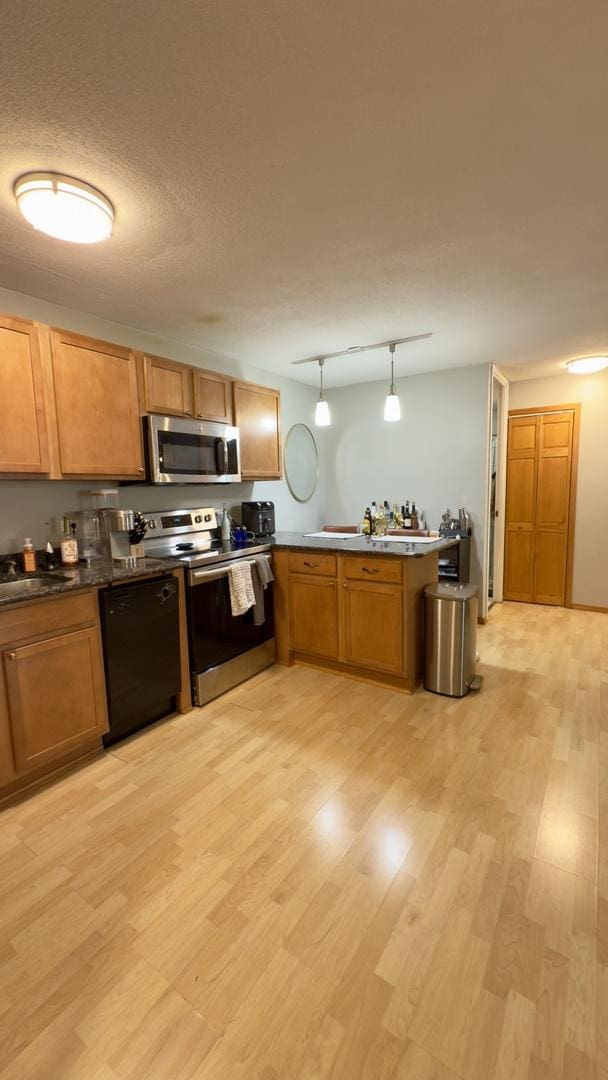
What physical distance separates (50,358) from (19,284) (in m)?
0.43

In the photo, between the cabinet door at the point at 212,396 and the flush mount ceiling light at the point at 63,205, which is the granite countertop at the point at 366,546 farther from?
the flush mount ceiling light at the point at 63,205

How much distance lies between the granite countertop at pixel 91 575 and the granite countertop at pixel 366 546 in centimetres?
91

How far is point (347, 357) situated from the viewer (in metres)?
3.68

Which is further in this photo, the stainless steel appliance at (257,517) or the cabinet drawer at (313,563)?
the stainless steel appliance at (257,517)

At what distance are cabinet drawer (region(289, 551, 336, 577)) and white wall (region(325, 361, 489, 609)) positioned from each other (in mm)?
1755

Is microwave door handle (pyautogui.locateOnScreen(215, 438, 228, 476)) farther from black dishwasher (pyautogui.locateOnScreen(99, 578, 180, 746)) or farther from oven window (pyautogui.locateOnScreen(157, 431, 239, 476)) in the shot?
black dishwasher (pyautogui.locateOnScreen(99, 578, 180, 746))

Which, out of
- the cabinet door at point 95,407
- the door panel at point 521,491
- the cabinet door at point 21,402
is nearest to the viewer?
the cabinet door at point 21,402

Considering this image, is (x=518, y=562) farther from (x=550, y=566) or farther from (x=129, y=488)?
(x=129, y=488)

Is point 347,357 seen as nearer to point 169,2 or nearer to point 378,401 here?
point 378,401

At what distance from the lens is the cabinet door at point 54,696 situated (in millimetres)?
1904

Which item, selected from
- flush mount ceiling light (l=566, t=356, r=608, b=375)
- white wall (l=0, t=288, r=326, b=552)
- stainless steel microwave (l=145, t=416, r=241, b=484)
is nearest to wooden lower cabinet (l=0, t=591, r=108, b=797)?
white wall (l=0, t=288, r=326, b=552)

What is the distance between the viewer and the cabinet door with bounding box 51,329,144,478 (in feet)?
7.55

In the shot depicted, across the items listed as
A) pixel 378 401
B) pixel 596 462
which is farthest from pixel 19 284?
pixel 596 462

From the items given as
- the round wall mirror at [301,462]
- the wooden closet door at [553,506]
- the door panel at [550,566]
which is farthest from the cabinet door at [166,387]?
the door panel at [550,566]
